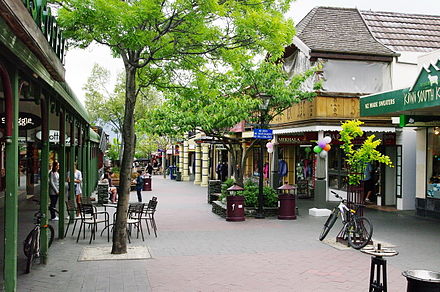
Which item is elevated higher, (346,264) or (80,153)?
(80,153)

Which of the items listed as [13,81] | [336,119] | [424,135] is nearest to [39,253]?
[13,81]

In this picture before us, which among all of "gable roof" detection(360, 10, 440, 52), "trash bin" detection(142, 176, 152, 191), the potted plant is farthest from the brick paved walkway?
"trash bin" detection(142, 176, 152, 191)

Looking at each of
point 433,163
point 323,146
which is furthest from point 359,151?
point 433,163

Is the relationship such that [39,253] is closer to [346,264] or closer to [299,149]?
[346,264]

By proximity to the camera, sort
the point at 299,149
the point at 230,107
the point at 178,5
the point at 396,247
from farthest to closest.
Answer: the point at 299,149 < the point at 230,107 < the point at 396,247 < the point at 178,5

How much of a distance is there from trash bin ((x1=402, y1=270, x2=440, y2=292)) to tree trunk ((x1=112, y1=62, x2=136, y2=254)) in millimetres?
6250

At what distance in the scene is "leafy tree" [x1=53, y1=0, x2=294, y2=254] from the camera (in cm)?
842

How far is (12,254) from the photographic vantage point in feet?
18.8

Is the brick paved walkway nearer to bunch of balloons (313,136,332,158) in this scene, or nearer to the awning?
bunch of balloons (313,136,332,158)

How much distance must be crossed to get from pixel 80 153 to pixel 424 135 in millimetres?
11867

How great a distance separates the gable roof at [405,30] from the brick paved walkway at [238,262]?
856cm

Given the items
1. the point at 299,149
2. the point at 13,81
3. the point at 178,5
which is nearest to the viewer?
the point at 13,81

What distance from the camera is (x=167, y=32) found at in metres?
9.69

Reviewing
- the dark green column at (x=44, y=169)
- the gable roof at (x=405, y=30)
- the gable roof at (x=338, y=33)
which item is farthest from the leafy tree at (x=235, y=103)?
the dark green column at (x=44, y=169)
